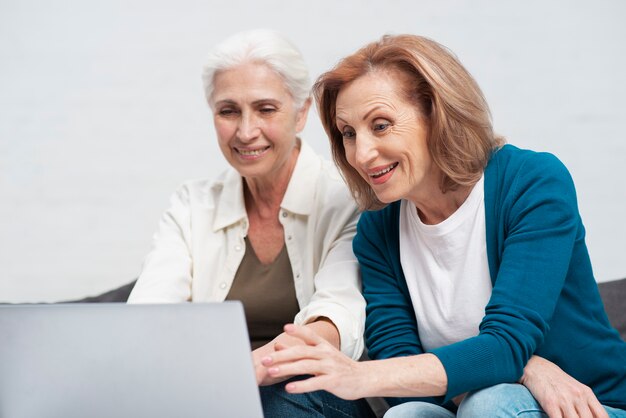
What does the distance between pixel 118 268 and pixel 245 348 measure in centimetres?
228

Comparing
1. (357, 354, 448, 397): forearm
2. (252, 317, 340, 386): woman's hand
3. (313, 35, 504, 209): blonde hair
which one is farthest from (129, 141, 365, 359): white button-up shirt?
(357, 354, 448, 397): forearm

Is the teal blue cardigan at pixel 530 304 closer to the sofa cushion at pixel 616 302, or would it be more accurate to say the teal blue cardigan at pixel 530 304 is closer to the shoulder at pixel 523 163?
the shoulder at pixel 523 163

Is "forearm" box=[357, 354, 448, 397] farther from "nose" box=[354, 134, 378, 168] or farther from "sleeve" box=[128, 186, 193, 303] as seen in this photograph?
"sleeve" box=[128, 186, 193, 303]

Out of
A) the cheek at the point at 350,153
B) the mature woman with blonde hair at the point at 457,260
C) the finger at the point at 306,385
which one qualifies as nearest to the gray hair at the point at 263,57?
the mature woman with blonde hair at the point at 457,260

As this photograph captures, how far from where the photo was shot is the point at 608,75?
323cm

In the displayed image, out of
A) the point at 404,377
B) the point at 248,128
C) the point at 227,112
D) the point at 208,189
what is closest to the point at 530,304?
the point at 404,377

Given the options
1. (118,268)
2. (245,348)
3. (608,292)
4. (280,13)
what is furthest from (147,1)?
(245,348)

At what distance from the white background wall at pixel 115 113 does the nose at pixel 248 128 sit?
1.02 meters

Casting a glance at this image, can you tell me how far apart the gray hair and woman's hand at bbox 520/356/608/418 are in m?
1.05

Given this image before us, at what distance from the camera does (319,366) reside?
4.70 feet

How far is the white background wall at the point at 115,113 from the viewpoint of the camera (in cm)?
326

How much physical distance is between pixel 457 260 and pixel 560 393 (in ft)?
1.24

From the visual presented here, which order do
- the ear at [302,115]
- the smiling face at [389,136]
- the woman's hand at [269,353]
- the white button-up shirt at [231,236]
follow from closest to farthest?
1. the woman's hand at [269,353]
2. the smiling face at [389,136]
3. the white button-up shirt at [231,236]
4. the ear at [302,115]

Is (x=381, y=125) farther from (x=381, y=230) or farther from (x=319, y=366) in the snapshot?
(x=319, y=366)
